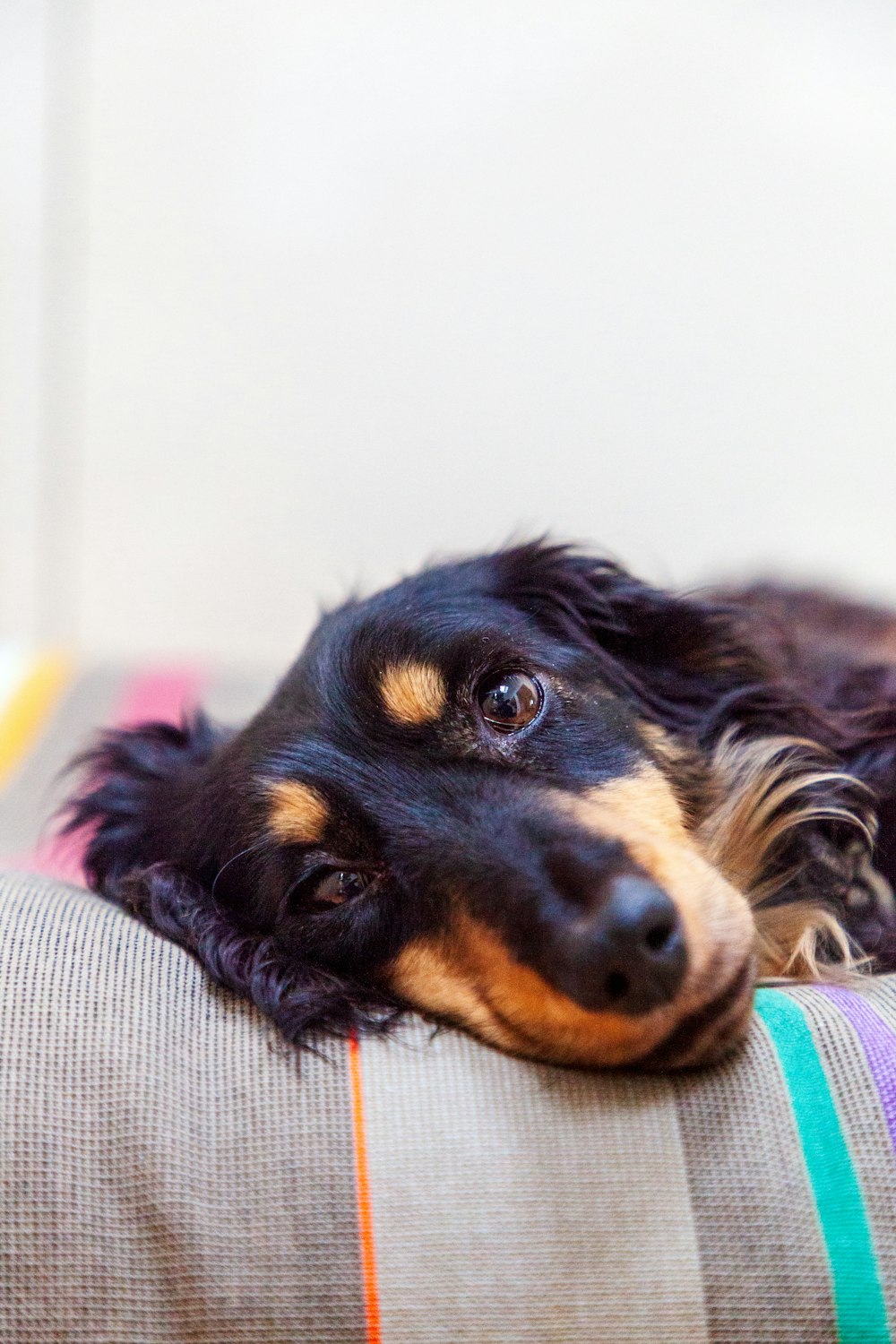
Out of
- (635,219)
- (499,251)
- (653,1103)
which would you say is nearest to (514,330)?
(499,251)

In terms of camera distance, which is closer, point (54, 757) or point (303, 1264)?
point (303, 1264)

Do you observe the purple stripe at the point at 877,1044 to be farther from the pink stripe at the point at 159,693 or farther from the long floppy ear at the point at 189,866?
the pink stripe at the point at 159,693

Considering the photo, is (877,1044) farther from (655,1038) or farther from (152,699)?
(152,699)

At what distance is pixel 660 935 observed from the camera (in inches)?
40.8

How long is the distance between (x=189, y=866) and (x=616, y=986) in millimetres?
690

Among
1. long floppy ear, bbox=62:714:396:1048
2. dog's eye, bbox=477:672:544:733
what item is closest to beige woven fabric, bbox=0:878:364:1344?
long floppy ear, bbox=62:714:396:1048

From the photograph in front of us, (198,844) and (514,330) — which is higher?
(514,330)

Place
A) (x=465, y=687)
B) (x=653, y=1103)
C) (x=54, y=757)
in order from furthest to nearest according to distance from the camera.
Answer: (x=54, y=757) < (x=465, y=687) < (x=653, y=1103)

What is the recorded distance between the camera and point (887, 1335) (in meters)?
0.95

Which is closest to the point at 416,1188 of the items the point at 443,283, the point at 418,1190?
the point at 418,1190

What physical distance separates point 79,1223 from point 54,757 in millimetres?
1640

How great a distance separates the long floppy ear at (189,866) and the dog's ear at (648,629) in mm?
543

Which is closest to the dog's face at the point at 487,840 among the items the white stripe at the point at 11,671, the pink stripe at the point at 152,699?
the pink stripe at the point at 152,699

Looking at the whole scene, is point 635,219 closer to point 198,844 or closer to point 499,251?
point 499,251
